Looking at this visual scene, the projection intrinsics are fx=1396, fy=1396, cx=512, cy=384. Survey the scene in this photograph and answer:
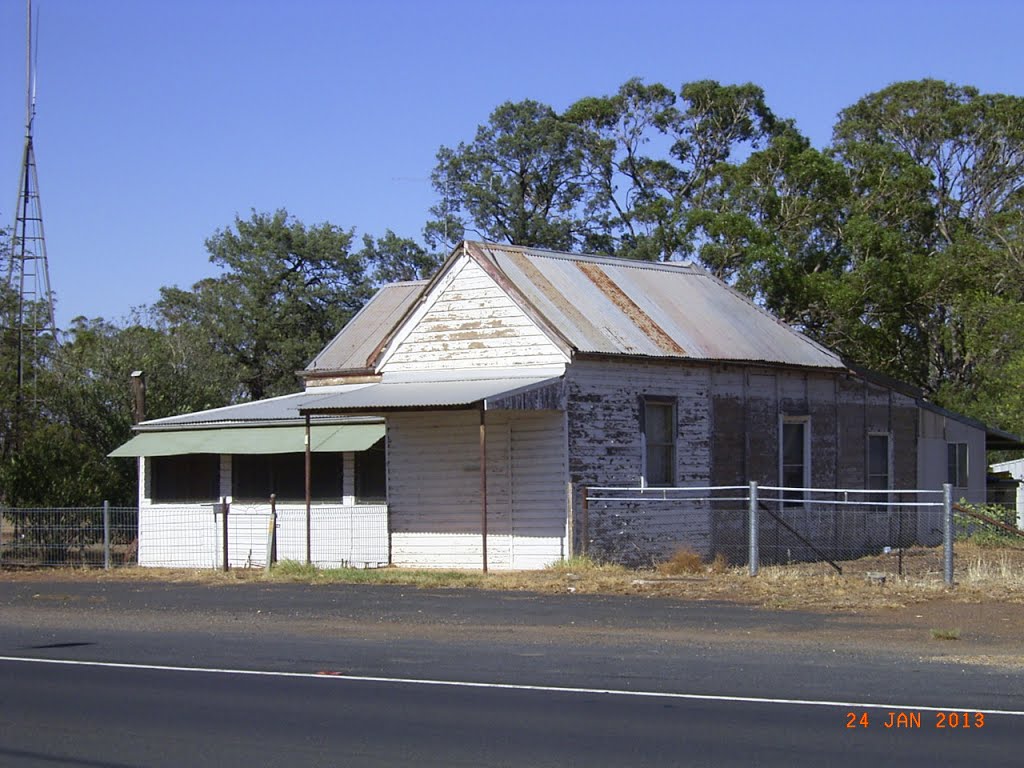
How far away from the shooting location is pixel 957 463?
105ft

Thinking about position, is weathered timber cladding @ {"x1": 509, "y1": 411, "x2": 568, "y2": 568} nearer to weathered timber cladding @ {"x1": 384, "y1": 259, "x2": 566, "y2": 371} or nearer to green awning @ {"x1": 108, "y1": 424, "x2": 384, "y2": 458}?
weathered timber cladding @ {"x1": 384, "y1": 259, "x2": 566, "y2": 371}

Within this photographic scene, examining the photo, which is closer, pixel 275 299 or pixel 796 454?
pixel 796 454

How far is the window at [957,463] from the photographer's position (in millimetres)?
31906

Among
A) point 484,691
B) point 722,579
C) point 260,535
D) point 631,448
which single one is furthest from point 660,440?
point 484,691

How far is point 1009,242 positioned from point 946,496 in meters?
27.7

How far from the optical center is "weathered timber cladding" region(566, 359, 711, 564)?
23.5 metres

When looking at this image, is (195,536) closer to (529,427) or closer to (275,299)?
(529,427)

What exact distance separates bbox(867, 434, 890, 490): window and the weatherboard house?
0.20ft

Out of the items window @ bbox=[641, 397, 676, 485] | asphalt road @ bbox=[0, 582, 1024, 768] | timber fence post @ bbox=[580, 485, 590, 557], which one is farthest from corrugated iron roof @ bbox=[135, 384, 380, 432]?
asphalt road @ bbox=[0, 582, 1024, 768]

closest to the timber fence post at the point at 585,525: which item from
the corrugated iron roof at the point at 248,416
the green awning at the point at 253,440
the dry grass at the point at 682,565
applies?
the dry grass at the point at 682,565

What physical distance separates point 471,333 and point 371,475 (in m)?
3.34

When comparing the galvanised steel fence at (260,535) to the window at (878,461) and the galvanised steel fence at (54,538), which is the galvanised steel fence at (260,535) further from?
the window at (878,461)

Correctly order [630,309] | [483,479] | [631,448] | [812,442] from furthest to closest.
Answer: [812,442] < [630,309] < [631,448] < [483,479]

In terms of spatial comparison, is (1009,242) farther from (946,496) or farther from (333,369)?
(946,496)
